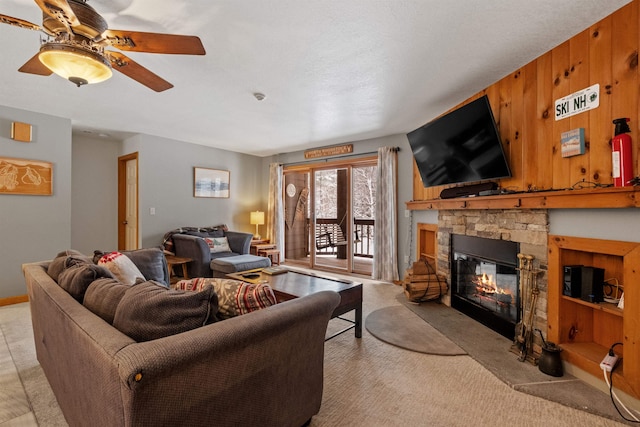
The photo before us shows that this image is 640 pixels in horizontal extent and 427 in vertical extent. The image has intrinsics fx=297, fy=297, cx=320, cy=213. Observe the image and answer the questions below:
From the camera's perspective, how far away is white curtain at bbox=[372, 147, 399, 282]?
4.74 meters

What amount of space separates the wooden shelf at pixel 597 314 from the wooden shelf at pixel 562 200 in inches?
10.0

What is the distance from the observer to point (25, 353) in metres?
2.41

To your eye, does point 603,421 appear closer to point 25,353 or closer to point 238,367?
point 238,367

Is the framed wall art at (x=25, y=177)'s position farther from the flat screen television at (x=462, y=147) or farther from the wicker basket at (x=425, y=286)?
the wicker basket at (x=425, y=286)

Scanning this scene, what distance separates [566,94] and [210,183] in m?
5.32

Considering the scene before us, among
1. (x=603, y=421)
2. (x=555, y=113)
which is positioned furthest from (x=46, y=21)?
(x=603, y=421)

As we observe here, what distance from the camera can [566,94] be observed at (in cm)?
219

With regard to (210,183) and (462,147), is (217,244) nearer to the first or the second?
(210,183)

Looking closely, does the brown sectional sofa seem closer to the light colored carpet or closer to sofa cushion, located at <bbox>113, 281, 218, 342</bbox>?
sofa cushion, located at <bbox>113, 281, 218, 342</bbox>

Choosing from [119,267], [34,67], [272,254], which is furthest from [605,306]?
[272,254]

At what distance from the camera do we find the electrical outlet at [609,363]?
Answer: 183 cm

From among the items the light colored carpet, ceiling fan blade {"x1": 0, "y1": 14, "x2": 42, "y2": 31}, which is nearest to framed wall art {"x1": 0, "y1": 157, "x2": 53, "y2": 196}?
the light colored carpet

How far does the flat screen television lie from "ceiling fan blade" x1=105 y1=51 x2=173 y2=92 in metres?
2.61

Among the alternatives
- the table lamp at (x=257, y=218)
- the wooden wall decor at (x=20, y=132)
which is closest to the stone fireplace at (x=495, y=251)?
the table lamp at (x=257, y=218)
